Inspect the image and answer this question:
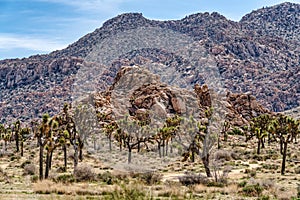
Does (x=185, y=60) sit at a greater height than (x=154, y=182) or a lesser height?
greater

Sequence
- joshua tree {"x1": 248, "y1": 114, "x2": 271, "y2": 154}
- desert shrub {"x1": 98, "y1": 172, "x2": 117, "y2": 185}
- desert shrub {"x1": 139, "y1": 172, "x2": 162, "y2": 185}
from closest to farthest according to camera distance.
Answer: desert shrub {"x1": 98, "y1": 172, "x2": 117, "y2": 185}
desert shrub {"x1": 139, "y1": 172, "x2": 162, "y2": 185}
joshua tree {"x1": 248, "y1": 114, "x2": 271, "y2": 154}

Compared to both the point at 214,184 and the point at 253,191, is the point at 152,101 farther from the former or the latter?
the point at 253,191

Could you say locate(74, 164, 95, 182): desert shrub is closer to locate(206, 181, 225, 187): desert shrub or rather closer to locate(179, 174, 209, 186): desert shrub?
locate(179, 174, 209, 186): desert shrub

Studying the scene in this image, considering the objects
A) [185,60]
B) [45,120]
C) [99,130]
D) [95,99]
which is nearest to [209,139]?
[45,120]

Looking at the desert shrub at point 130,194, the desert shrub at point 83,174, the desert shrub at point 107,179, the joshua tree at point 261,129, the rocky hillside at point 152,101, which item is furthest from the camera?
the rocky hillside at point 152,101

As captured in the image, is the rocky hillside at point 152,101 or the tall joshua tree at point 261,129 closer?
the tall joshua tree at point 261,129

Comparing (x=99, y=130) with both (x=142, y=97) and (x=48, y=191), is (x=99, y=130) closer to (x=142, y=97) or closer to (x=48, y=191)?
(x=142, y=97)

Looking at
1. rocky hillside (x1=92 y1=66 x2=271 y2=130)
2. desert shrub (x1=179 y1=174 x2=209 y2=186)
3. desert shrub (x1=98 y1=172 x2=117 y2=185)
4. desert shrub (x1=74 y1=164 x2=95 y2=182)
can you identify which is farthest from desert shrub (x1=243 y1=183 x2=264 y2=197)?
rocky hillside (x1=92 y1=66 x2=271 y2=130)

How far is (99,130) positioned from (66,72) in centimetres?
12208

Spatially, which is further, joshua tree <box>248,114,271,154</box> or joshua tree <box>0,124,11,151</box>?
joshua tree <box>0,124,11,151</box>

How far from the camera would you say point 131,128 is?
181ft

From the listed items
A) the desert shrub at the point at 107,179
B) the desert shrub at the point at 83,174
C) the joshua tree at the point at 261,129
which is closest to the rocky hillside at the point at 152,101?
the joshua tree at the point at 261,129

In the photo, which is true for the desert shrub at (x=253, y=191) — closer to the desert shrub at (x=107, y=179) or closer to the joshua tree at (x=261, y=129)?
the desert shrub at (x=107, y=179)

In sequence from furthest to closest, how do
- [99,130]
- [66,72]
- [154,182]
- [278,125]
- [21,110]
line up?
[66,72]
[21,110]
[99,130]
[278,125]
[154,182]
